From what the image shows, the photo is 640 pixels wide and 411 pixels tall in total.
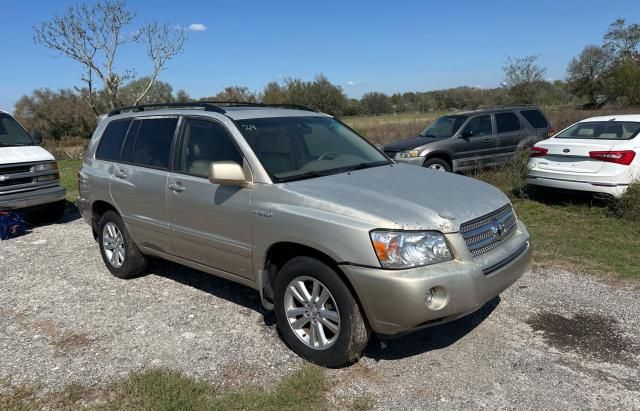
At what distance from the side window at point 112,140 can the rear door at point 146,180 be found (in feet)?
0.46

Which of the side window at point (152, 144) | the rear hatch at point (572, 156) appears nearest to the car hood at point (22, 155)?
the side window at point (152, 144)

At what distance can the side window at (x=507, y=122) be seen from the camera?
40.7ft

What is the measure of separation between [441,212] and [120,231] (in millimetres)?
3699

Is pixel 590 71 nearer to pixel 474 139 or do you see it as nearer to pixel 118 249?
pixel 474 139

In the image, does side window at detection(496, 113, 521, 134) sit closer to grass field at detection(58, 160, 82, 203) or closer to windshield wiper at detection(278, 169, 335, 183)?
windshield wiper at detection(278, 169, 335, 183)

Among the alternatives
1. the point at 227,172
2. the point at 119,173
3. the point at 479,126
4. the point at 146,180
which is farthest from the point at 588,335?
the point at 479,126

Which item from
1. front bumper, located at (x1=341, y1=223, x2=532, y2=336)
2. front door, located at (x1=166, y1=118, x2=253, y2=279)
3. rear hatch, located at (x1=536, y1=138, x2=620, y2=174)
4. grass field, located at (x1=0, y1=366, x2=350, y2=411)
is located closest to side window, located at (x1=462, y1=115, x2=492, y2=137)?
rear hatch, located at (x1=536, y1=138, x2=620, y2=174)

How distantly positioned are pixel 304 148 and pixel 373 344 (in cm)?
174

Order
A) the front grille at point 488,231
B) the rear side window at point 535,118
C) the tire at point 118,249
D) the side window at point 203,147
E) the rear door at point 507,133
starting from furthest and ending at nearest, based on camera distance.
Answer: the rear side window at point 535,118, the rear door at point 507,133, the tire at point 118,249, the side window at point 203,147, the front grille at point 488,231

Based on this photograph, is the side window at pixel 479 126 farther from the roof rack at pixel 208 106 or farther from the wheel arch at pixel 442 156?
the roof rack at pixel 208 106

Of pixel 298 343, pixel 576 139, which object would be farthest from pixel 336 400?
pixel 576 139

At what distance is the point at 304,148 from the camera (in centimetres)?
448

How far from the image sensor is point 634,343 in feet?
12.8

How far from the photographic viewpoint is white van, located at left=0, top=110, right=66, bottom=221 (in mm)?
8211
